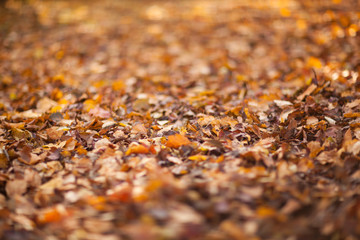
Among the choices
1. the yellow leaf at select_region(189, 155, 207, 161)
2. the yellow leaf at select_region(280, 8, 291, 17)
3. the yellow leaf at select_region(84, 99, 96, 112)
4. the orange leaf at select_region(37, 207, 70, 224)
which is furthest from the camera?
the yellow leaf at select_region(280, 8, 291, 17)

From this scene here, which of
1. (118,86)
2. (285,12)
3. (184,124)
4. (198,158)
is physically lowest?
(198,158)

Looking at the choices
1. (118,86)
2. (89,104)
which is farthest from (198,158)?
(118,86)

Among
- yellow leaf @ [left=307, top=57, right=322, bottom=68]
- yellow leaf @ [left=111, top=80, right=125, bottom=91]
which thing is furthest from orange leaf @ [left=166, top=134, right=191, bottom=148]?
yellow leaf @ [left=307, top=57, right=322, bottom=68]

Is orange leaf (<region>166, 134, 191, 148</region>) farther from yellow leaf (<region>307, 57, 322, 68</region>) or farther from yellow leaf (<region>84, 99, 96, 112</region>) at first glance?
yellow leaf (<region>307, 57, 322, 68</region>)

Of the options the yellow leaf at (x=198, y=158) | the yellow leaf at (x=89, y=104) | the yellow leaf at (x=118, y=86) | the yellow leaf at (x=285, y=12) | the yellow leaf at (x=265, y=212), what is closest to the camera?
the yellow leaf at (x=265, y=212)

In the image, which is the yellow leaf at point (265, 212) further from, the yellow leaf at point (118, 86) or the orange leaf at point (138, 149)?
the yellow leaf at point (118, 86)

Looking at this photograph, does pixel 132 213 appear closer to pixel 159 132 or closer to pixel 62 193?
pixel 62 193

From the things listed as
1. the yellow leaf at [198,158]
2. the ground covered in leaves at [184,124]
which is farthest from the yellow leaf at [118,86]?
the yellow leaf at [198,158]

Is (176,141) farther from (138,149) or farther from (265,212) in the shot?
(265,212)
